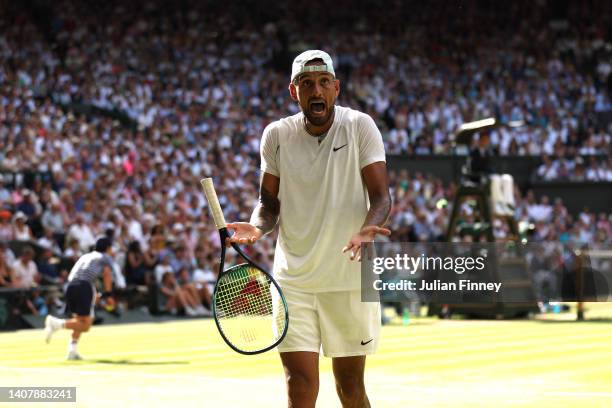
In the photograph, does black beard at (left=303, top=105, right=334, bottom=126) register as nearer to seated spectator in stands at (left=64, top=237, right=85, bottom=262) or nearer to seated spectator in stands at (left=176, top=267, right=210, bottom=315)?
seated spectator in stands at (left=64, top=237, right=85, bottom=262)

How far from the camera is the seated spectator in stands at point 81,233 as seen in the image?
2064 cm

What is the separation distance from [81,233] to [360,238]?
1570 centimetres

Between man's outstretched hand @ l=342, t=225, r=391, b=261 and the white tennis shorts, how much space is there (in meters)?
0.40

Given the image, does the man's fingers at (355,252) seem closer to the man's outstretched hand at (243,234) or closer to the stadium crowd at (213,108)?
the man's outstretched hand at (243,234)

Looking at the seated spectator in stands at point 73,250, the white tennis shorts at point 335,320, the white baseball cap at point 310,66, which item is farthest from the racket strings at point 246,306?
the seated spectator in stands at point 73,250

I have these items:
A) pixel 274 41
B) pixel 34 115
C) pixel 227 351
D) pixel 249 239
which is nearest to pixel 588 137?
pixel 274 41

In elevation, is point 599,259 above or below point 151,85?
below

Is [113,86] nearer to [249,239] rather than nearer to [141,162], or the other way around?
[141,162]

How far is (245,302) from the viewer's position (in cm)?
623

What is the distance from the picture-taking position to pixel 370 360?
13.4 meters

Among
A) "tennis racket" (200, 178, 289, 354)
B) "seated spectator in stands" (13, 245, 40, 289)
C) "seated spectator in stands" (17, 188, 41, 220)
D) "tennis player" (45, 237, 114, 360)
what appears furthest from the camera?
"seated spectator in stands" (17, 188, 41, 220)

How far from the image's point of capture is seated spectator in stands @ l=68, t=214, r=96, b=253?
20.6m

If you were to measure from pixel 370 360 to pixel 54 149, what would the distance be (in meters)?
11.5

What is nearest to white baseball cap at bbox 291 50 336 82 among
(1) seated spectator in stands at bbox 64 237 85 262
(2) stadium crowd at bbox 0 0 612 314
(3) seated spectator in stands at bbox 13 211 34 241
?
(2) stadium crowd at bbox 0 0 612 314
